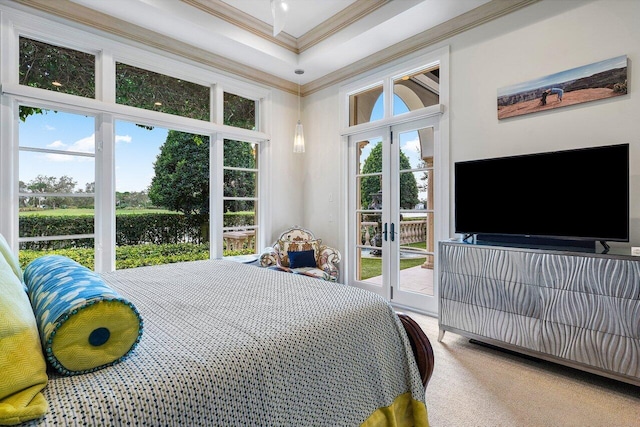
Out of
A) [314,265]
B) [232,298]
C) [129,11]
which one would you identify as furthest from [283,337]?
[129,11]

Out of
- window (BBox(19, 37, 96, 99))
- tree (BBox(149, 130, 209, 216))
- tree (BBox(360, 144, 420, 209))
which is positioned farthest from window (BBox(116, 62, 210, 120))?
tree (BBox(360, 144, 420, 209))

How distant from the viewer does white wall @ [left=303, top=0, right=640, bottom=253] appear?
233 centimetres

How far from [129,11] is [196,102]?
1078 mm


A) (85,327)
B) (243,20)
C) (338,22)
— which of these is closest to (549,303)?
(85,327)

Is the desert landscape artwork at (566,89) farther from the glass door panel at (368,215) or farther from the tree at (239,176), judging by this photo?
the tree at (239,176)

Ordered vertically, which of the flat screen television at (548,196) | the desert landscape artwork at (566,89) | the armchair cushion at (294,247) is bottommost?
the armchair cushion at (294,247)

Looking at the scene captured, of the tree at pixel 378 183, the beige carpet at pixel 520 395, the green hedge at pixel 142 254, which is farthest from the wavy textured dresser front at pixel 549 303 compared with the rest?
the green hedge at pixel 142 254

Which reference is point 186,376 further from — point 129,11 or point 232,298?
point 129,11

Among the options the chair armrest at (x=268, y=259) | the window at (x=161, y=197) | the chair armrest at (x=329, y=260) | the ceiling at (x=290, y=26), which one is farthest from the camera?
the chair armrest at (x=329, y=260)

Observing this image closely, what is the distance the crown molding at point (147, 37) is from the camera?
2.86 meters

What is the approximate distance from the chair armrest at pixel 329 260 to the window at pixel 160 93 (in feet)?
7.22

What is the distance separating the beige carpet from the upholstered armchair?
1.68 metres

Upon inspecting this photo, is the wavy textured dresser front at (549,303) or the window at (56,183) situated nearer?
the wavy textured dresser front at (549,303)

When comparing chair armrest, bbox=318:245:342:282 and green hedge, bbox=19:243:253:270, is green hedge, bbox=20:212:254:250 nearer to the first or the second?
green hedge, bbox=19:243:253:270
